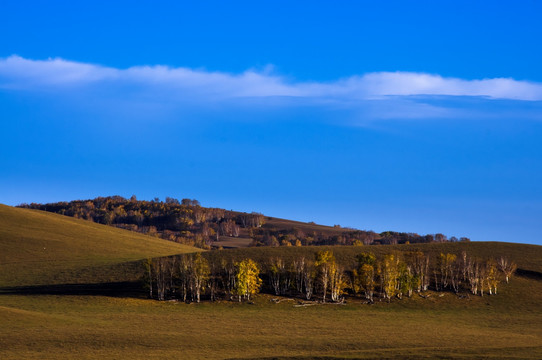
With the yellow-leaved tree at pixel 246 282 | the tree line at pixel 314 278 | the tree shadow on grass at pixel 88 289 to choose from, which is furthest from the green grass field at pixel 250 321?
the tree line at pixel 314 278

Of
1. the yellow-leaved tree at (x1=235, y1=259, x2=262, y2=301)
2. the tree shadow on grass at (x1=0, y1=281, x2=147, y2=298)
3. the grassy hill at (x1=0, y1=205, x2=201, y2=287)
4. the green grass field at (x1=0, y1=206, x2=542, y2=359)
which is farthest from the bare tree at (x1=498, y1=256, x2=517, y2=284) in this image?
the grassy hill at (x1=0, y1=205, x2=201, y2=287)

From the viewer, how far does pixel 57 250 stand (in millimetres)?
126062

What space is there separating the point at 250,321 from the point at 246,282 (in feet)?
56.6

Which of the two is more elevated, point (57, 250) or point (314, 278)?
point (57, 250)

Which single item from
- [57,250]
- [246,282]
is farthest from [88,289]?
[57,250]

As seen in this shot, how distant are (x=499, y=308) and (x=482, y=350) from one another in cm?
4474

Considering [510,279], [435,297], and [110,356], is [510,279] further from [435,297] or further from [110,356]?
[110,356]

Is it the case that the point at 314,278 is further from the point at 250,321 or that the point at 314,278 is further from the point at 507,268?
the point at 507,268

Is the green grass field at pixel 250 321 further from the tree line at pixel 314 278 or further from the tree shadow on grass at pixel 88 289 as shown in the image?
the tree line at pixel 314 278

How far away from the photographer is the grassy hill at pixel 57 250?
100062 millimetres

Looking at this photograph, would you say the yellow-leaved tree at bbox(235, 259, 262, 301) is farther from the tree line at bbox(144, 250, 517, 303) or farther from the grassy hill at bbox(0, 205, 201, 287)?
the grassy hill at bbox(0, 205, 201, 287)

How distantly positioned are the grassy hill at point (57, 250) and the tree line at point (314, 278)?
43.0 ft

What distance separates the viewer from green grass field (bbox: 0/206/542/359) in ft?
158

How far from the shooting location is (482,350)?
46094mm
